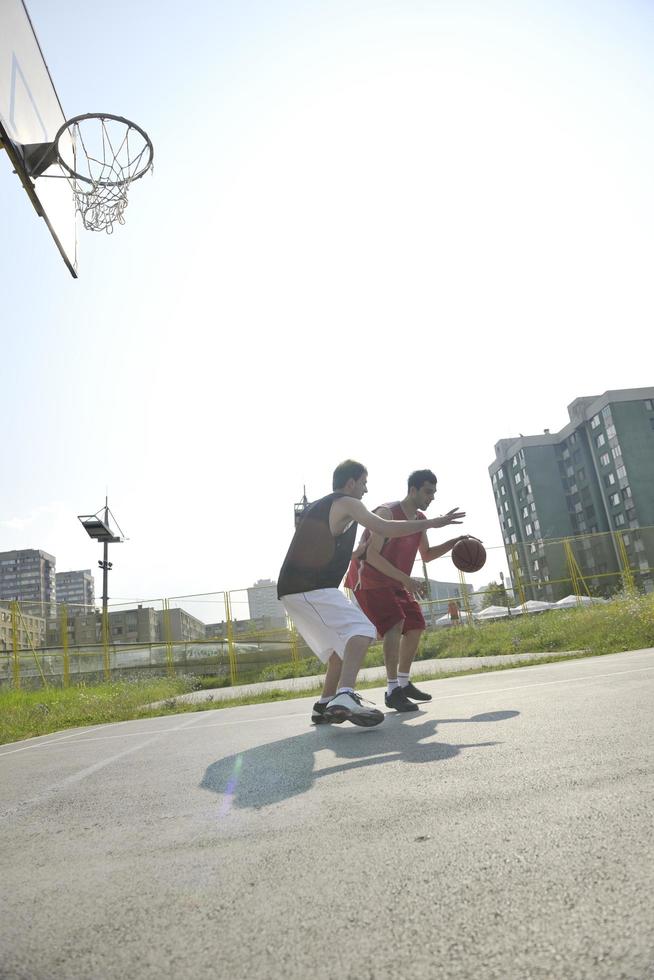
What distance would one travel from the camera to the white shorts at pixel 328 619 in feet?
14.2

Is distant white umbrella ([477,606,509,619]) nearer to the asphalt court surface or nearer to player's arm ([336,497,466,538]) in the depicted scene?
player's arm ([336,497,466,538])

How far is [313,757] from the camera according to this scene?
3.14 m

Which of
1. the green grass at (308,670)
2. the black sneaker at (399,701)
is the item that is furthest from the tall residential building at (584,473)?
the black sneaker at (399,701)

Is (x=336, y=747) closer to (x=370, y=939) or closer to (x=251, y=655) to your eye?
(x=370, y=939)

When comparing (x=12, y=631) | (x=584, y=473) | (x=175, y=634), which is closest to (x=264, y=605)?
(x=175, y=634)

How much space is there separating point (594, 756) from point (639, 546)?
24703 millimetres

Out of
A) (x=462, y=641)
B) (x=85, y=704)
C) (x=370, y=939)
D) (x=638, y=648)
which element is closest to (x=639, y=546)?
(x=462, y=641)

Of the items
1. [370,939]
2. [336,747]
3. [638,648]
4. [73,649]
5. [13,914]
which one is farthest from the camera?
[73,649]

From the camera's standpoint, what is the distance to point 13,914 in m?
1.47

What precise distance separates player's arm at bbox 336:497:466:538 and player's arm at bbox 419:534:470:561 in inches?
46.0

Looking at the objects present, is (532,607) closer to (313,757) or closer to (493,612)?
(493,612)

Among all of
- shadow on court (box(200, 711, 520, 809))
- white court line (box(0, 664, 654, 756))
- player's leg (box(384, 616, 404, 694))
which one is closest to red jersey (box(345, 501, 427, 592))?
player's leg (box(384, 616, 404, 694))

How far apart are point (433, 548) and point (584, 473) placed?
65.7 meters

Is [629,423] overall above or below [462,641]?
above
